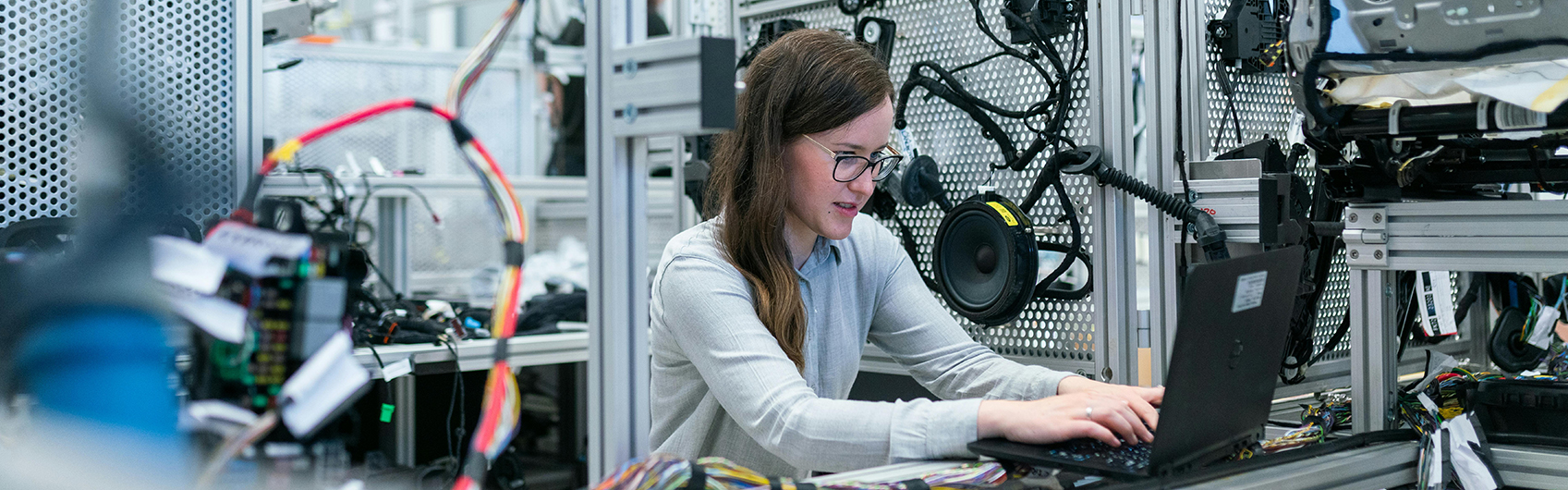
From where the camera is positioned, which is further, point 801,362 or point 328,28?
point 328,28

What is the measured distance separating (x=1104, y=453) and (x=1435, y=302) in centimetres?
68

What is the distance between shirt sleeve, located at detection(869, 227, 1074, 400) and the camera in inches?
53.1

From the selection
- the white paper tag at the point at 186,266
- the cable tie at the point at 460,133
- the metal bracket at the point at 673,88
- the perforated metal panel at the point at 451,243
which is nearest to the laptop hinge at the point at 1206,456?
the metal bracket at the point at 673,88

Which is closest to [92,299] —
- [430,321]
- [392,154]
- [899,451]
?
[899,451]

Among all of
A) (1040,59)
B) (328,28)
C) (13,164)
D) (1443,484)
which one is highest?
(328,28)

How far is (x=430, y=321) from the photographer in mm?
2256

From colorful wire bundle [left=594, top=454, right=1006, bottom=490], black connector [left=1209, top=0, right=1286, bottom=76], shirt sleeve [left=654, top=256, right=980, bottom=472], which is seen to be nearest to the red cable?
colorful wire bundle [left=594, top=454, right=1006, bottom=490]

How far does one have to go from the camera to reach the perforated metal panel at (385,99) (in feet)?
10.8

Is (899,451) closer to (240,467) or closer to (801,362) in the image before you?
(801,362)

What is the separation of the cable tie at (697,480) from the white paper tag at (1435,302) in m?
1.03

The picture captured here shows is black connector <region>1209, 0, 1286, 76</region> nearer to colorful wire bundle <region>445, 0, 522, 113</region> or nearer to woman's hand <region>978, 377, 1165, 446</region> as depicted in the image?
woman's hand <region>978, 377, 1165, 446</region>

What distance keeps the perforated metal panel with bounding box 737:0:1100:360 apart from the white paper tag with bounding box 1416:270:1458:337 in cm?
39

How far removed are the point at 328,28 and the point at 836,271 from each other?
424 centimetres

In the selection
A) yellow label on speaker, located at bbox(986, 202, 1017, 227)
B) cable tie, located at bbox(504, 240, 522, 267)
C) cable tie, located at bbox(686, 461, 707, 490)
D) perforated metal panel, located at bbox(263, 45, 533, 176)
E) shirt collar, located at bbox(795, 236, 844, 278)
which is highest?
perforated metal panel, located at bbox(263, 45, 533, 176)
